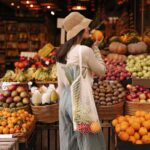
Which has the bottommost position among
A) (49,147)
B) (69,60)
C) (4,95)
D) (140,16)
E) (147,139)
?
(49,147)

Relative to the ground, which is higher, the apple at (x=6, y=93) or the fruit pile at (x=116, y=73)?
the fruit pile at (x=116, y=73)

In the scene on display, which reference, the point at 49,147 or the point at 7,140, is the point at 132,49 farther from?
the point at 7,140

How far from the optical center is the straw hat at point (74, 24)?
357cm

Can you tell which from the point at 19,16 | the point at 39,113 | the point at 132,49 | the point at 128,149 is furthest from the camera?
the point at 19,16

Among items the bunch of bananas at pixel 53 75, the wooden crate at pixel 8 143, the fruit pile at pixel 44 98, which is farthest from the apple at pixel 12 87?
the wooden crate at pixel 8 143

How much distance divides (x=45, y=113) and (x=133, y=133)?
1.28 m

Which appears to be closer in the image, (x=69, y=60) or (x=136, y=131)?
(x=69, y=60)

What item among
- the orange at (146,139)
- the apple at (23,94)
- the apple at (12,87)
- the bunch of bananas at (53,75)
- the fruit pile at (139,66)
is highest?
the fruit pile at (139,66)

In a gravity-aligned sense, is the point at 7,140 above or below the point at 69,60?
below

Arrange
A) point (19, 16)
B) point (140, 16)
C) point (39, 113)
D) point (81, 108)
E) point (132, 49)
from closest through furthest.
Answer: point (81, 108), point (39, 113), point (132, 49), point (140, 16), point (19, 16)

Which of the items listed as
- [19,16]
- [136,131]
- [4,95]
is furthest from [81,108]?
[19,16]

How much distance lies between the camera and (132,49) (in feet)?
22.1

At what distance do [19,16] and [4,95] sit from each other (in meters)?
13.3

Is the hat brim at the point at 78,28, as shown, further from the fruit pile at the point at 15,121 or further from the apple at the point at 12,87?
the apple at the point at 12,87
